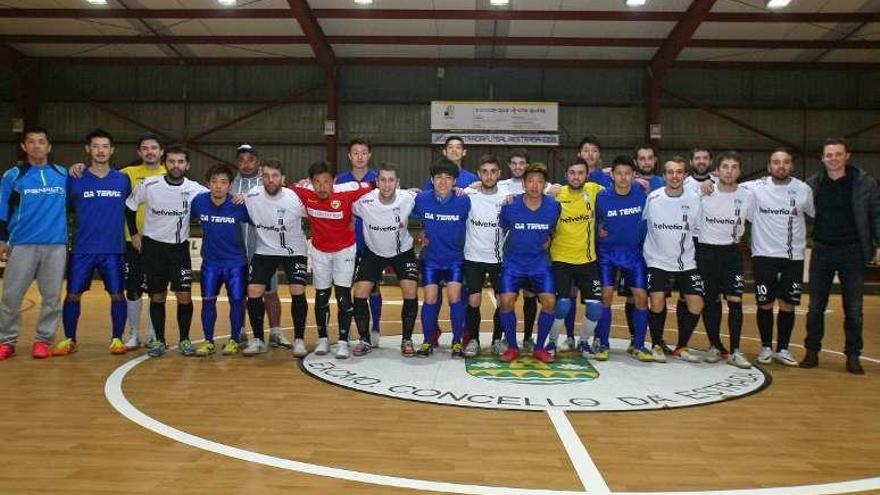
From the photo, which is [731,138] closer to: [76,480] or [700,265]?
[700,265]

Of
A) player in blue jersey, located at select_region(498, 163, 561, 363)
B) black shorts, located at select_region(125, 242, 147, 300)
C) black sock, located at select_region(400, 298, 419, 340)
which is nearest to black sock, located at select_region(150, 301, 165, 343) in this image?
black shorts, located at select_region(125, 242, 147, 300)

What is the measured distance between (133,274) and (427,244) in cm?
316

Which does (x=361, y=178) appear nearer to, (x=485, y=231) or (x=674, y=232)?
(x=485, y=231)

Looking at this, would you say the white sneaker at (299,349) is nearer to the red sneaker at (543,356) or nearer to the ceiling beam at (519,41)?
the red sneaker at (543,356)

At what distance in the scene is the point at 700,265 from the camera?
6.40 metres

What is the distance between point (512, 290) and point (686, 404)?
2.03 metres

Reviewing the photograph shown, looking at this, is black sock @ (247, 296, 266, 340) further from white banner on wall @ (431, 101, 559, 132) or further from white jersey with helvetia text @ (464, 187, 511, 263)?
white banner on wall @ (431, 101, 559, 132)

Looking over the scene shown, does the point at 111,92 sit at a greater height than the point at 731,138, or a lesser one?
greater

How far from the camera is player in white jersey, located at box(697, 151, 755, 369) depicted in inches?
248

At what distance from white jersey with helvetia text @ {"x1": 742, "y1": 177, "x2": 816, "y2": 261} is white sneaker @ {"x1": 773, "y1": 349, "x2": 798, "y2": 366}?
98 cm

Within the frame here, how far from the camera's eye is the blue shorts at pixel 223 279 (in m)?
6.36

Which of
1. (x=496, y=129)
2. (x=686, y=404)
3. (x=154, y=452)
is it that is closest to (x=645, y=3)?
(x=496, y=129)

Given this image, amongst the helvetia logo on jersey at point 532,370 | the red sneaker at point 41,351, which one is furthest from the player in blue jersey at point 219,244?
the helvetia logo on jersey at point 532,370

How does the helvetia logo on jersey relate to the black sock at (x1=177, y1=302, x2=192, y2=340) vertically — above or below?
below
